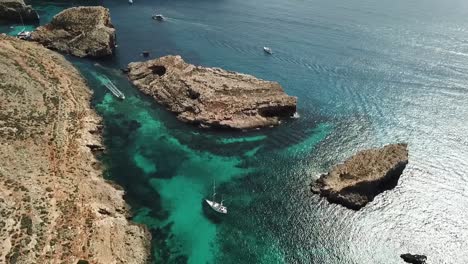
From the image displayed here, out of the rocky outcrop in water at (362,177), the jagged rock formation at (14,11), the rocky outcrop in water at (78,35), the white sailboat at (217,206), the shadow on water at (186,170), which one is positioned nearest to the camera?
the shadow on water at (186,170)

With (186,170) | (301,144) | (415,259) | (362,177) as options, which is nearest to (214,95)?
(301,144)

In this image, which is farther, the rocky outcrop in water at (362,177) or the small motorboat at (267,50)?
the small motorboat at (267,50)

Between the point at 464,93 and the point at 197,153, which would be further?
the point at 464,93

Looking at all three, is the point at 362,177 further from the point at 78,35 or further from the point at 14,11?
the point at 14,11

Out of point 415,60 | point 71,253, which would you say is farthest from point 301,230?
point 415,60

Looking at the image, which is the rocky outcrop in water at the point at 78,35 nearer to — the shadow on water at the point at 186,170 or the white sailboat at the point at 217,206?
the shadow on water at the point at 186,170

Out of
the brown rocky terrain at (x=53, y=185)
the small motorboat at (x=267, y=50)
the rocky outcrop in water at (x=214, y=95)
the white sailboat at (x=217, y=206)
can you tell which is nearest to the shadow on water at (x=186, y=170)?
the white sailboat at (x=217, y=206)

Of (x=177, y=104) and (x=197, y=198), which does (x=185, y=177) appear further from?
(x=177, y=104)
